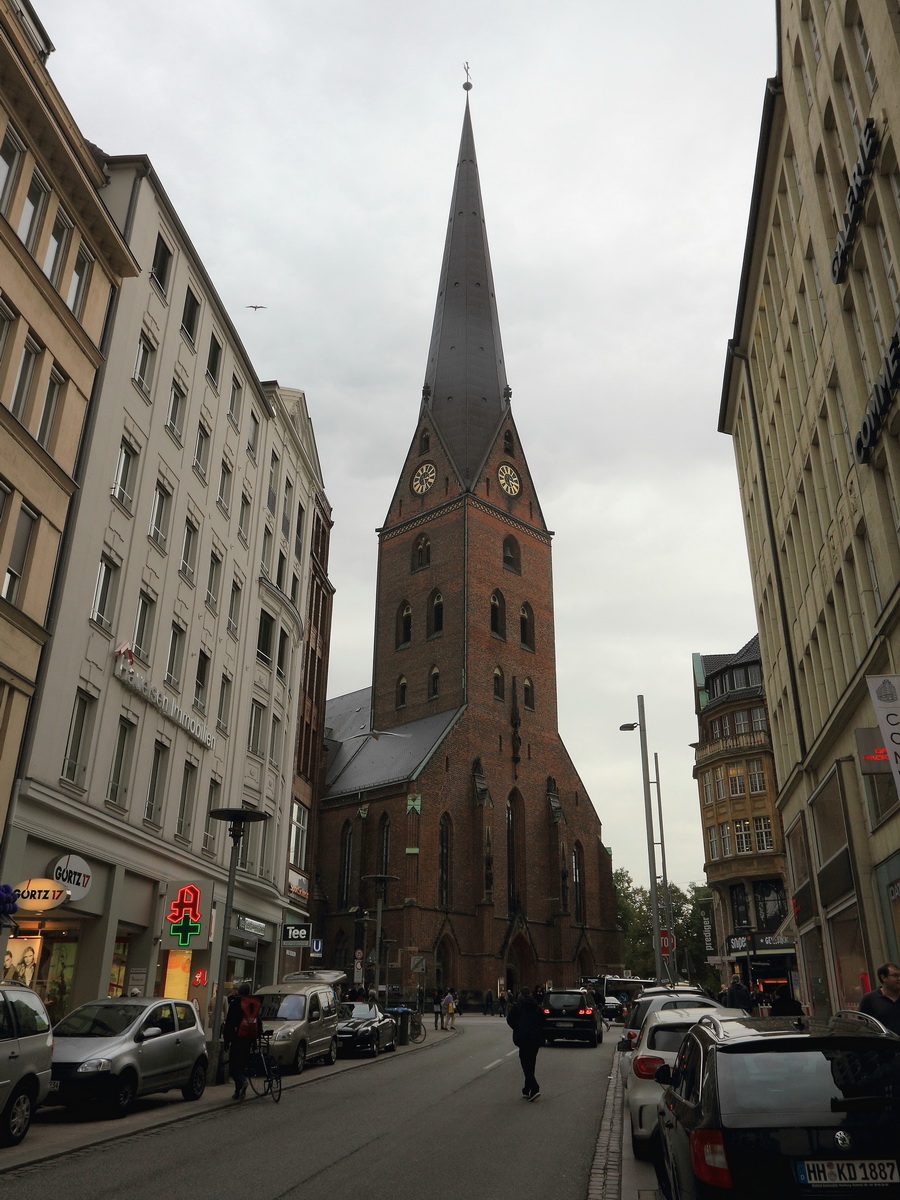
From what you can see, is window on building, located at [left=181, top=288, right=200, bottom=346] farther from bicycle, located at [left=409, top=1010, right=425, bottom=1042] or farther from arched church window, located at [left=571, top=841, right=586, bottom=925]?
arched church window, located at [left=571, top=841, right=586, bottom=925]

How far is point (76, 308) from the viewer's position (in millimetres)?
19984

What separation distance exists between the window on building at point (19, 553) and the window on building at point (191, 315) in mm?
9832

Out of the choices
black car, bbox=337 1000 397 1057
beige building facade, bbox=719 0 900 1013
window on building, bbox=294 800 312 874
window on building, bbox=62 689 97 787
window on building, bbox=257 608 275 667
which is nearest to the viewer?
beige building facade, bbox=719 0 900 1013

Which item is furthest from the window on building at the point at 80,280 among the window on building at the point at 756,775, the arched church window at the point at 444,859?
the arched church window at the point at 444,859

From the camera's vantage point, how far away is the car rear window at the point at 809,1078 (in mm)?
5293

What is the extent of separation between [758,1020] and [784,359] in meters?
20.6

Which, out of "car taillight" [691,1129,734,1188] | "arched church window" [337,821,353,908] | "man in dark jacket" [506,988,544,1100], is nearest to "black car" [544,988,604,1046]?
"man in dark jacket" [506,988,544,1100]

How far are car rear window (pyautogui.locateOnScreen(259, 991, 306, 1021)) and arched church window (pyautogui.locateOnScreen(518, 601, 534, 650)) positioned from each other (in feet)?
152

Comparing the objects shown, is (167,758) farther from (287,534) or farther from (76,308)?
(287,534)

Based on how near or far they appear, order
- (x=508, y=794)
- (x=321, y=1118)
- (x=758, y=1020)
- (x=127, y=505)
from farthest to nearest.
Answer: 1. (x=508, y=794)
2. (x=127, y=505)
3. (x=321, y=1118)
4. (x=758, y=1020)

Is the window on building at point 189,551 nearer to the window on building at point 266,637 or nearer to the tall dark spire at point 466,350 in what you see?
the window on building at point 266,637

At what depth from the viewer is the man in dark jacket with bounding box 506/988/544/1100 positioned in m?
15.0

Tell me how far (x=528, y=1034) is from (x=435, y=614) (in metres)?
50.4

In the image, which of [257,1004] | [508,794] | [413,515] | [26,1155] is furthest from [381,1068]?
[413,515]
